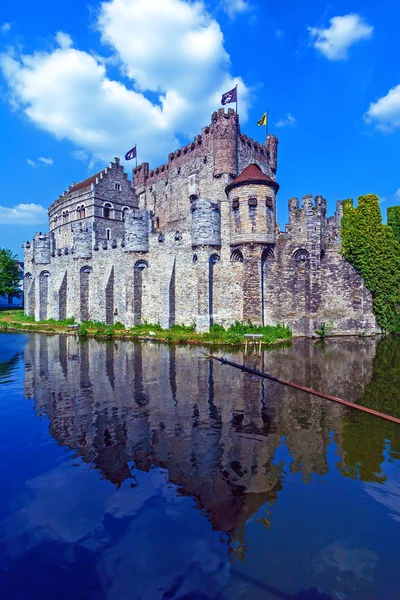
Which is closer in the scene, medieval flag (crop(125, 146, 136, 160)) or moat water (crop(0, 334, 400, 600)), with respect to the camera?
moat water (crop(0, 334, 400, 600))

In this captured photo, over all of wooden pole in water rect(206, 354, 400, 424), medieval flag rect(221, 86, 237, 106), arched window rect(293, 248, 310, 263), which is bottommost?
wooden pole in water rect(206, 354, 400, 424)

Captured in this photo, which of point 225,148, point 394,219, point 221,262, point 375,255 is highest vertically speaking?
point 225,148

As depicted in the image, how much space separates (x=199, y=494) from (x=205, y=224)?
70.1ft

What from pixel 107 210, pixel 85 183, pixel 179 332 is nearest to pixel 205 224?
pixel 179 332

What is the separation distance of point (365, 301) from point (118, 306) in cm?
2134

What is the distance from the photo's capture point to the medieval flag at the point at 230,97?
30.4 metres

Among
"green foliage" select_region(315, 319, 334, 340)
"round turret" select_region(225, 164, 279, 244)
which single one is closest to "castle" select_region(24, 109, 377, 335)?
"round turret" select_region(225, 164, 279, 244)

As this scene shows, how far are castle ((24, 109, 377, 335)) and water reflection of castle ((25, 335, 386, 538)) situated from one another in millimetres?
8436

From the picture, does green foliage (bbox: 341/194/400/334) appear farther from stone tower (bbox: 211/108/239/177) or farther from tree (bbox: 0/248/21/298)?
tree (bbox: 0/248/21/298)

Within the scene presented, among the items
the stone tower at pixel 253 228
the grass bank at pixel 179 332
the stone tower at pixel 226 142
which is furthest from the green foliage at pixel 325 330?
the stone tower at pixel 226 142

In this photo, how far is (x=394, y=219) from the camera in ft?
88.5

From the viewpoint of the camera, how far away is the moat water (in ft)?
14.3

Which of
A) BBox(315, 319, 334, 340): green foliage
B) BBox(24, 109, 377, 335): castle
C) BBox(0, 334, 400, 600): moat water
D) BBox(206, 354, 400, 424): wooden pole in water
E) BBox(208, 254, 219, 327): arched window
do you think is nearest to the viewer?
BBox(0, 334, 400, 600): moat water

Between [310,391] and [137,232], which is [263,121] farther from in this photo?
[310,391]
